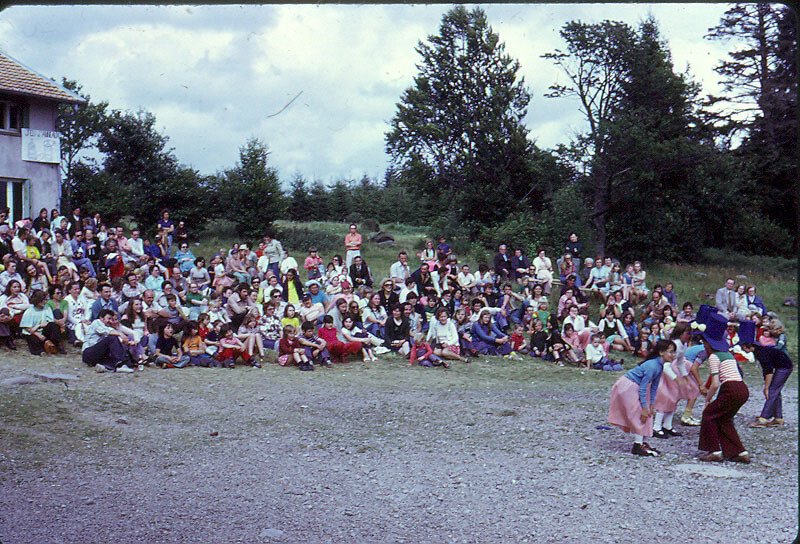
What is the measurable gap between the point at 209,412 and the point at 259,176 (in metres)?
4.23

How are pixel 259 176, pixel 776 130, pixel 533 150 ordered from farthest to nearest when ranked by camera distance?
pixel 259 176, pixel 533 150, pixel 776 130

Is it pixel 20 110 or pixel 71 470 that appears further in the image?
pixel 20 110

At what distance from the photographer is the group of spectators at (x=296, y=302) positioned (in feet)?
32.3

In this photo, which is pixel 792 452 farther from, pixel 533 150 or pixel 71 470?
pixel 71 470

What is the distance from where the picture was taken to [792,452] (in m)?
7.18

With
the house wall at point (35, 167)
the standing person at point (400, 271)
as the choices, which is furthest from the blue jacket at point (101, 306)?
the standing person at point (400, 271)

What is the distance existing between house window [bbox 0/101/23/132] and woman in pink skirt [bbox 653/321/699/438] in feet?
26.1

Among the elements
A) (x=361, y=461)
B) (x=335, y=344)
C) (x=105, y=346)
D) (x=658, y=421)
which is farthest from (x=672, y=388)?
(x=105, y=346)

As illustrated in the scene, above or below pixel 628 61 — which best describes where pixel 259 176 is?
below

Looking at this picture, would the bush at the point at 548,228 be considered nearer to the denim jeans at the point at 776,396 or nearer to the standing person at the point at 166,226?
the denim jeans at the point at 776,396

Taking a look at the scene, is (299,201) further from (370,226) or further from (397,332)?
(397,332)

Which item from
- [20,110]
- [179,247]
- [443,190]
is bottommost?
[179,247]

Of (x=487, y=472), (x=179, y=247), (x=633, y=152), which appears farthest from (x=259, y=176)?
(x=487, y=472)

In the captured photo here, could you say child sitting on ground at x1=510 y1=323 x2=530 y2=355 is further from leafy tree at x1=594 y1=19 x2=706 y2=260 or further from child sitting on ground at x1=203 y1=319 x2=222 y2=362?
child sitting on ground at x1=203 y1=319 x2=222 y2=362
